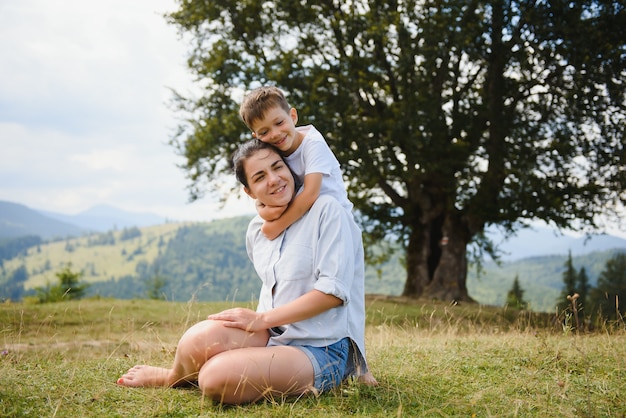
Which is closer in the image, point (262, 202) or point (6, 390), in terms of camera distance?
point (6, 390)

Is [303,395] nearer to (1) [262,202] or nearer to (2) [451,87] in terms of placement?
(1) [262,202]

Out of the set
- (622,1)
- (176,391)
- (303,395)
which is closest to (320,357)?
(303,395)

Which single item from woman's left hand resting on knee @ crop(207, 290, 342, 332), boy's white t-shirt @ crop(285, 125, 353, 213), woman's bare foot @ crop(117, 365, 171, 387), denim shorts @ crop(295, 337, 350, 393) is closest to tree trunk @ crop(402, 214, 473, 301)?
boy's white t-shirt @ crop(285, 125, 353, 213)

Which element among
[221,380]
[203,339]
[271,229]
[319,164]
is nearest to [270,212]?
[271,229]

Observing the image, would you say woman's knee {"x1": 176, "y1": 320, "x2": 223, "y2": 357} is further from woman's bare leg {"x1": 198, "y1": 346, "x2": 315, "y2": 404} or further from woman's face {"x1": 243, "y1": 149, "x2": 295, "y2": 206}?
woman's face {"x1": 243, "y1": 149, "x2": 295, "y2": 206}

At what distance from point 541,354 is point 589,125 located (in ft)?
43.0

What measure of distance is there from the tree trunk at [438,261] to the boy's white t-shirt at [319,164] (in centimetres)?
1537

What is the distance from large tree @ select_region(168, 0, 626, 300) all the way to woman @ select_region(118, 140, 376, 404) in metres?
12.5

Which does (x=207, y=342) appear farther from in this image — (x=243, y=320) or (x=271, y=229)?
(x=271, y=229)

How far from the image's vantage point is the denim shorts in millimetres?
4441

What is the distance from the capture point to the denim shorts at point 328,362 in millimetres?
4441

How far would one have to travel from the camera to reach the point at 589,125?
17.1 meters

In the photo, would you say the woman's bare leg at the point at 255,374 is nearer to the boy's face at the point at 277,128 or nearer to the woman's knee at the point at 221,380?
the woman's knee at the point at 221,380

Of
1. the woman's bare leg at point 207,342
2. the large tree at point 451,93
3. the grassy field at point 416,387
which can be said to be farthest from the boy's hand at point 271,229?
the large tree at point 451,93
